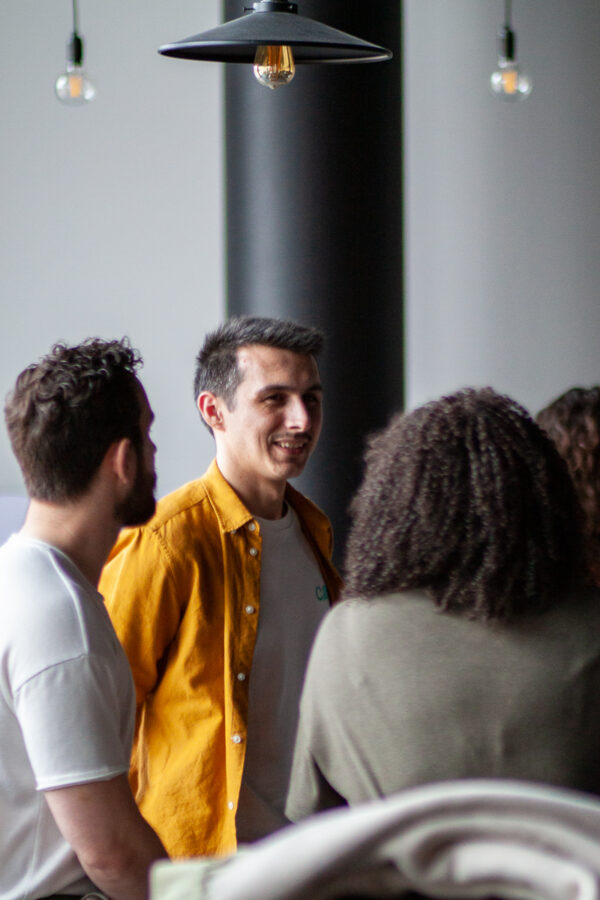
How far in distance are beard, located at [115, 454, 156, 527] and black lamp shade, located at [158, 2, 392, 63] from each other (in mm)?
685

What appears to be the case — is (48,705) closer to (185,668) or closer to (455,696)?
(455,696)

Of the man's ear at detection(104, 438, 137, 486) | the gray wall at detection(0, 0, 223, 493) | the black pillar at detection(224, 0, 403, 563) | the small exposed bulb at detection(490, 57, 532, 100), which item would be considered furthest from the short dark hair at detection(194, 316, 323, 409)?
the gray wall at detection(0, 0, 223, 493)

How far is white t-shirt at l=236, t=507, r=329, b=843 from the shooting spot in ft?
→ 6.37

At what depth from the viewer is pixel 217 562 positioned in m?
2.03

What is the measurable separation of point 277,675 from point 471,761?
0.78 meters

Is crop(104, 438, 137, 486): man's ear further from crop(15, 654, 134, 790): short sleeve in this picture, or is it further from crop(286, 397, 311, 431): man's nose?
crop(286, 397, 311, 431): man's nose

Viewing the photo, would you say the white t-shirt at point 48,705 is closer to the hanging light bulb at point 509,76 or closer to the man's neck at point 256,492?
the man's neck at point 256,492

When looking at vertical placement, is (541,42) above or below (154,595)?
above

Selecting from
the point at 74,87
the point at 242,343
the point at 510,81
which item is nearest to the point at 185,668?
the point at 242,343

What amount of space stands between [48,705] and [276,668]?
29.8 inches

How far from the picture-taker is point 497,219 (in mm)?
4516

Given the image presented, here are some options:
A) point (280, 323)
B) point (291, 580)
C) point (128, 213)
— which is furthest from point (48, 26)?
point (291, 580)

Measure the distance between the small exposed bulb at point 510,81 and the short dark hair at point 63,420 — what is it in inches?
98.8

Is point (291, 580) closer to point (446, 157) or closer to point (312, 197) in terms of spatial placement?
point (312, 197)
